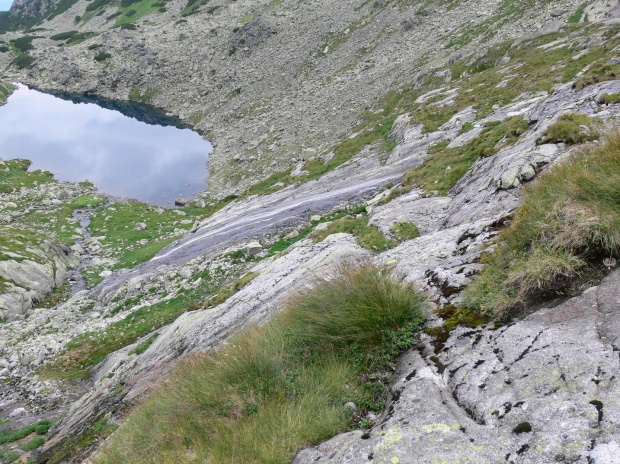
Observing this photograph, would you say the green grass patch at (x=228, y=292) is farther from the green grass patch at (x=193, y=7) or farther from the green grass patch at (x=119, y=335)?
the green grass patch at (x=193, y=7)

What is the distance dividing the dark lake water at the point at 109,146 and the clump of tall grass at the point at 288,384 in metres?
56.2

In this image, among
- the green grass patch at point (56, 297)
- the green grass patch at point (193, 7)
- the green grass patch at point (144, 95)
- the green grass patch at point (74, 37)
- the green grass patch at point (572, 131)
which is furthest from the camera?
the green grass patch at point (193, 7)

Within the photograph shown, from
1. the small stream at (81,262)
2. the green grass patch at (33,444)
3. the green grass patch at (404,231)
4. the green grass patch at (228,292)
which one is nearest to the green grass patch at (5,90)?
the small stream at (81,262)


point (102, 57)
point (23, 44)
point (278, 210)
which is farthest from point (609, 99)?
point (23, 44)

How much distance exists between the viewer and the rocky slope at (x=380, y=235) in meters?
4.84

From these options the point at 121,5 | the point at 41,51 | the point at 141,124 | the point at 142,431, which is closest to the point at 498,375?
the point at 142,431

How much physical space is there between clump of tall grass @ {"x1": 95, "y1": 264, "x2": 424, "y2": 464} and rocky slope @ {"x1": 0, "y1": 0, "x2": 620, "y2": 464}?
44 cm

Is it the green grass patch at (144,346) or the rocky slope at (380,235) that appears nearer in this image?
the rocky slope at (380,235)

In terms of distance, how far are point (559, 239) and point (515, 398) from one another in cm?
261

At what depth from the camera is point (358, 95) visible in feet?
206

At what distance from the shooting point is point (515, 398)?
187 inches

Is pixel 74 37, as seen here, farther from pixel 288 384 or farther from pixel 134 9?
pixel 288 384

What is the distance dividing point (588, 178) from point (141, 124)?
100m

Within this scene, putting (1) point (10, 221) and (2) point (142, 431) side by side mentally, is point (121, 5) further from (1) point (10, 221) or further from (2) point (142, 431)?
(2) point (142, 431)
